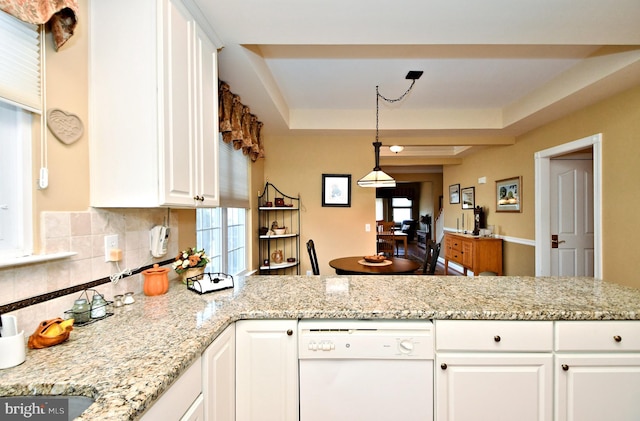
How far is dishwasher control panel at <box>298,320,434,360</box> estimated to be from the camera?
4.64 ft

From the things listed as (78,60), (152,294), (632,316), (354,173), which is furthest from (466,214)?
(78,60)

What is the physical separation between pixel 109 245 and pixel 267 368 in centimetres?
97

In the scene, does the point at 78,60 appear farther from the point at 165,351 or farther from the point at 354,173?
the point at 354,173

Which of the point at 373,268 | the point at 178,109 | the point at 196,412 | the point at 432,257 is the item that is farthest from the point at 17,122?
the point at 432,257

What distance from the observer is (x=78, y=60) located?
1309mm

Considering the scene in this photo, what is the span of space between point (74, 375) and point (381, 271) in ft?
7.24

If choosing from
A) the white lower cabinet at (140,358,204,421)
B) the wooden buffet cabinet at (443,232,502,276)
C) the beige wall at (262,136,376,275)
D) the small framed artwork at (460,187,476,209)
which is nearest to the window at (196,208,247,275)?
the beige wall at (262,136,376,275)

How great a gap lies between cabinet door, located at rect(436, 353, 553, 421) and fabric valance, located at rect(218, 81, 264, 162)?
87.8 inches

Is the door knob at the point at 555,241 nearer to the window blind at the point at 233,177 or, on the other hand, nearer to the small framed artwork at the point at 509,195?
the small framed artwork at the point at 509,195

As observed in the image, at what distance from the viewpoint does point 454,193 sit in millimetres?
6766

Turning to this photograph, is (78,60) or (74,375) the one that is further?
(78,60)

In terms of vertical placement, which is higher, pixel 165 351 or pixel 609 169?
pixel 609 169

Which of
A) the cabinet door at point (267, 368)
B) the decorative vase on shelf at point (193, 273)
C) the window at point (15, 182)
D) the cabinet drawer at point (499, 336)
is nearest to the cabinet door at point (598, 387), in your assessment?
the cabinet drawer at point (499, 336)

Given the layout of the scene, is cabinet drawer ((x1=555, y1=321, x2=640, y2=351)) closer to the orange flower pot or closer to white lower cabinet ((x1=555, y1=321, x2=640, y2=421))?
→ white lower cabinet ((x1=555, y1=321, x2=640, y2=421))
